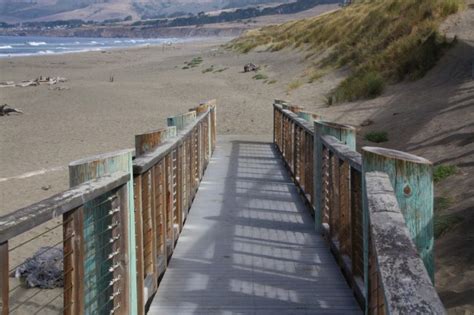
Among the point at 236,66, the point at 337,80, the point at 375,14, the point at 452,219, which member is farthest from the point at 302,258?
the point at 236,66

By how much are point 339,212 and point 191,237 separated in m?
1.78

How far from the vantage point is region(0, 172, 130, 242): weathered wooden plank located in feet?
7.75

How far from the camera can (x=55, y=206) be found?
2764 millimetres

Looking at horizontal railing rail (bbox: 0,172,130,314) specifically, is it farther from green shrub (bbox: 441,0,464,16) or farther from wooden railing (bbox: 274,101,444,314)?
green shrub (bbox: 441,0,464,16)

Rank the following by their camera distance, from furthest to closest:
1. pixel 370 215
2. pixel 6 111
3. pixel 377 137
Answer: pixel 6 111, pixel 377 137, pixel 370 215

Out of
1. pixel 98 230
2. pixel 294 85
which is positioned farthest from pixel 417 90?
pixel 98 230

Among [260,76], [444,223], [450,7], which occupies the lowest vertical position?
[444,223]

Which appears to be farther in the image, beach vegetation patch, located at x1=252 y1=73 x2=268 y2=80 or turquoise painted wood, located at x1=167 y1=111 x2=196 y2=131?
beach vegetation patch, located at x1=252 y1=73 x2=268 y2=80

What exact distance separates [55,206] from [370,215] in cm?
124

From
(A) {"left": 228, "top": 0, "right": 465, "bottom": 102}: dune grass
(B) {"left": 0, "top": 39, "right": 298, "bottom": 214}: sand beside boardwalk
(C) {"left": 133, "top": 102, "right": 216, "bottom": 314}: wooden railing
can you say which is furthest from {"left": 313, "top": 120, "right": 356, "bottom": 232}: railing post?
(A) {"left": 228, "top": 0, "right": 465, "bottom": 102}: dune grass

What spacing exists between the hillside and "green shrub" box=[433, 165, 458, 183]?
14 millimetres

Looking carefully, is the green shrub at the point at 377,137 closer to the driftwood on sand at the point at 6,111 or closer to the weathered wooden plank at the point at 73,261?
the weathered wooden plank at the point at 73,261

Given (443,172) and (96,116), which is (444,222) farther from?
(96,116)

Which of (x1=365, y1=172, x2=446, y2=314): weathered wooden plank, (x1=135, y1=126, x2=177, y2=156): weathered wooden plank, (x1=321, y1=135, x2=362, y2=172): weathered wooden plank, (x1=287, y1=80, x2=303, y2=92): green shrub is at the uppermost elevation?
(x1=287, y1=80, x2=303, y2=92): green shrub
